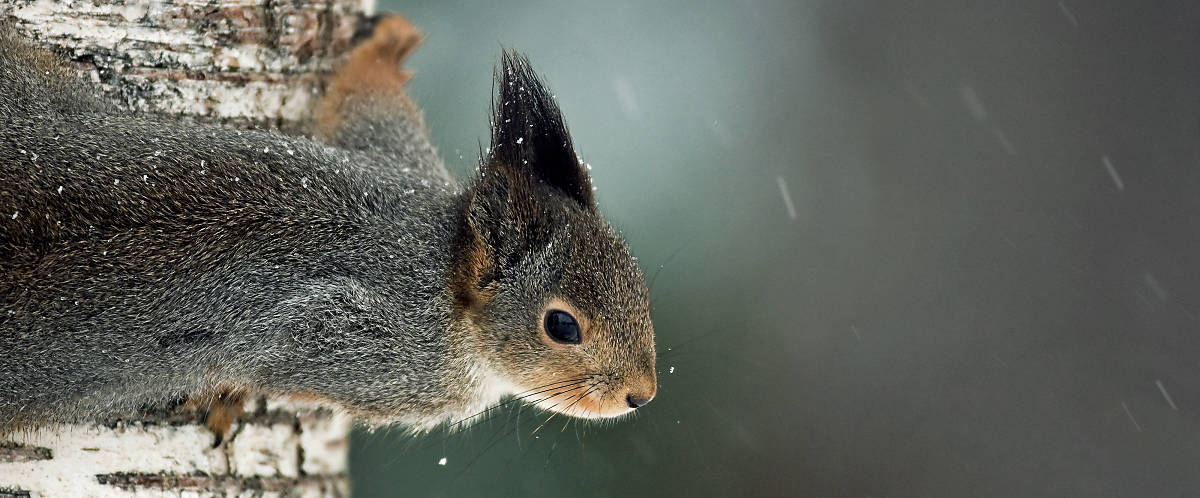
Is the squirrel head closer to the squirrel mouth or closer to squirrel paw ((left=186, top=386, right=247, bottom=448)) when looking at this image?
the squirrel mouth

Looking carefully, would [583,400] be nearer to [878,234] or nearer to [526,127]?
[526,127]

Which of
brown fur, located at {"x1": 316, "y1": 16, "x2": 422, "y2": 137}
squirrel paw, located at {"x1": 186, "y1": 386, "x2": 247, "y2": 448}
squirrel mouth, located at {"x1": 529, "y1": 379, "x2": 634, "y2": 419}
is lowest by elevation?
squirrel mouth, located at {"x1": 529, "y1": 379, "x2": 634, "y2": 419}

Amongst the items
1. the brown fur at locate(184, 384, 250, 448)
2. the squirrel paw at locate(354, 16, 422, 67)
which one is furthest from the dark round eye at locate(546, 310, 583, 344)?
the squirrel paw at locate(354, 16, 422, 67)

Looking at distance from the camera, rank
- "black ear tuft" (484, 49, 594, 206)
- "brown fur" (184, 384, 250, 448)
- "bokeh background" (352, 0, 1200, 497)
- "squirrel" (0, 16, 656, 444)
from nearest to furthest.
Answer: "squirrel" (0, 16, 656, 444) < "black ear tuft" (484, 49, 594, 206) < "brown fur" (184, 384, 250, 448) < "bokeh background" (352, 0, 1200, 497)

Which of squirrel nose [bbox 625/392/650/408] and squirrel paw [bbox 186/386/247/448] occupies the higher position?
squirrel paw [bbox 186/386/247/448]

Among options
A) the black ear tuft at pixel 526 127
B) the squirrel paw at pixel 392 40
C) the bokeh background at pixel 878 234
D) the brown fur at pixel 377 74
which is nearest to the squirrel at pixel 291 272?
the black ear tuft at pixel 526 127

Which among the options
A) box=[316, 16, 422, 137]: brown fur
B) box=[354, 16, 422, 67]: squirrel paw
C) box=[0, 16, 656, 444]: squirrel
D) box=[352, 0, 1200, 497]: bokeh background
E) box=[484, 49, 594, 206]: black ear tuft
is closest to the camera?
box=[0, 16, 656, 444]: squirrel

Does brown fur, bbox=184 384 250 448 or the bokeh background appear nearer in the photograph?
brown fur, bbox=184 384 250 448
